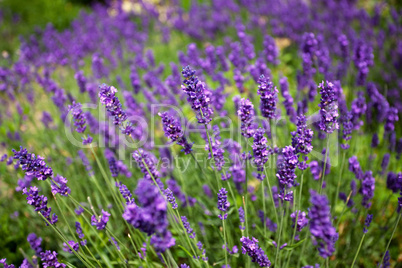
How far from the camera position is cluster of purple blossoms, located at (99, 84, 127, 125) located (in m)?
1.64

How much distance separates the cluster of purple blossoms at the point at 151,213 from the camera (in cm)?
105

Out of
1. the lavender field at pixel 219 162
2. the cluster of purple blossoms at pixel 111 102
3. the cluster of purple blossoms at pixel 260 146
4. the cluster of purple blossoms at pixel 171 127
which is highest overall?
the cluster of purple blossoms at pixel 111 102

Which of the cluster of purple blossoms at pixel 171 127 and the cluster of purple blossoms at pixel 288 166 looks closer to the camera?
the cluster of purple blossoms at pixel 288 166

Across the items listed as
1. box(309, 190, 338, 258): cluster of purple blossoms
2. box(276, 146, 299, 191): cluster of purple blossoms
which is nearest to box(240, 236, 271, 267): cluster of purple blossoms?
box(276, 146, 299, 191): cluster of purple blossoms

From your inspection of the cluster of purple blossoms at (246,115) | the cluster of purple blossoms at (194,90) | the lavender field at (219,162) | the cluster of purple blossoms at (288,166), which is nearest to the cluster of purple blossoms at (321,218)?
the lavender field at (219,162)

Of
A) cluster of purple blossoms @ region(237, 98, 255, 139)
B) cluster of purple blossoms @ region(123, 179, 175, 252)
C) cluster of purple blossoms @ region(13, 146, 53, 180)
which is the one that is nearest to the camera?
cluster of purple blossoms @ region(123, 179, 175, 252)

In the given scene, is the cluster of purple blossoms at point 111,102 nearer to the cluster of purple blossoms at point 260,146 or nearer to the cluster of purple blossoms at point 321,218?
the cluster of purple blossoms at point 260,146

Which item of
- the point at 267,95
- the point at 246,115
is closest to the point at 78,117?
the point at 246,115

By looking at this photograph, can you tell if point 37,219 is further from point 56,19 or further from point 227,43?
point 56,19

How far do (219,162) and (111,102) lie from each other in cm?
72

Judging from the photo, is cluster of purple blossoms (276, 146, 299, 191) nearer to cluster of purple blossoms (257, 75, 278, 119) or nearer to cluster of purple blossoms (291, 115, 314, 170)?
cluster of purple blossoms (291, 115, 314, 170)

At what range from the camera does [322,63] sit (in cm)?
324

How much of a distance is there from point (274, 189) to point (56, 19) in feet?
31.8

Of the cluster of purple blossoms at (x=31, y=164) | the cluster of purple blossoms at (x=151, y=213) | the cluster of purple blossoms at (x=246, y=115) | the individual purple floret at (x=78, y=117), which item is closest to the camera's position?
the cluster of purple blossoms at (x=151, y=213)
